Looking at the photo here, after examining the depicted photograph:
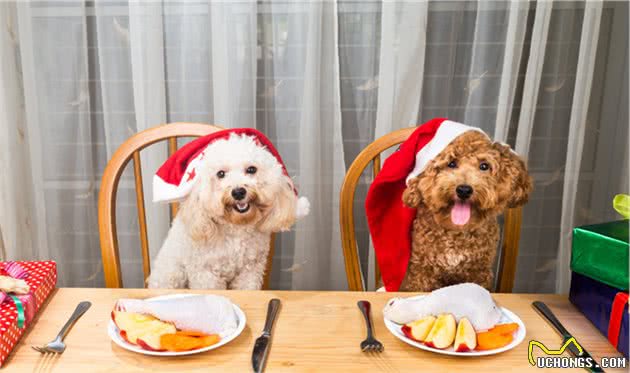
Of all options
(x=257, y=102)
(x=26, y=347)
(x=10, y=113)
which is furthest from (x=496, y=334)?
(x=10, y=113)

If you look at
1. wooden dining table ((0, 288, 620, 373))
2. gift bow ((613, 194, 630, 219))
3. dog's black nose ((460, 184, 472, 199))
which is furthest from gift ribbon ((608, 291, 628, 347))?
dog's black nose ((460, 184, 472, 199))

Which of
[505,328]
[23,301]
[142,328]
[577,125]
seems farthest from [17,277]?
[577,125]

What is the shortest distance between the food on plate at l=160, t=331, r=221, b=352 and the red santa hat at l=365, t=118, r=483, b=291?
20.6 inches

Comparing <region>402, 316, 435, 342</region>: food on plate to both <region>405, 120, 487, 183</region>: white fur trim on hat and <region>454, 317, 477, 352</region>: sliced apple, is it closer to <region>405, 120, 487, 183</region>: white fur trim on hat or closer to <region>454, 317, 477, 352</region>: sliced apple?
<region>454, 317, 477, 352</region>: sliced apple

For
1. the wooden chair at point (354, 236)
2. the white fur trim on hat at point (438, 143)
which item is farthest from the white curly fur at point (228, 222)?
the white fur trim on hat at point (438, 143)

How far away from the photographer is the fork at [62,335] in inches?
32.9

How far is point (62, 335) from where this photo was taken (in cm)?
88

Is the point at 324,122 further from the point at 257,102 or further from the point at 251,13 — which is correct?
the point at 251,13

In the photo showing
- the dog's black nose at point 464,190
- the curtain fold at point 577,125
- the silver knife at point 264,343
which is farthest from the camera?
the curtain fold at point 577,125

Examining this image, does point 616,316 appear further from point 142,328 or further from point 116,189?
point 116,189

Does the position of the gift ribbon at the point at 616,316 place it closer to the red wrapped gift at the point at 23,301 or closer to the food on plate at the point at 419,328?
the food on plate at the point at 419,328

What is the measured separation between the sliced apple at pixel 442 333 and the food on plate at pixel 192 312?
314mm

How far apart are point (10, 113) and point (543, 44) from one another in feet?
5.51

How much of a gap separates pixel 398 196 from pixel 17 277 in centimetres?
79
